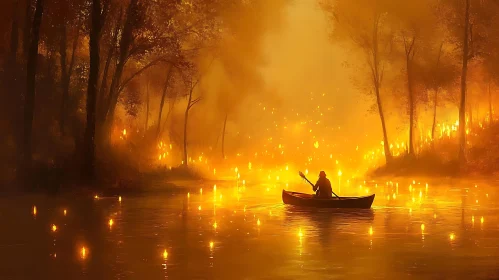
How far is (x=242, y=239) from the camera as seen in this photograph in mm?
22453

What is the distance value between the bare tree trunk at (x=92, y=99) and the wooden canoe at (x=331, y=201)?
446 inches

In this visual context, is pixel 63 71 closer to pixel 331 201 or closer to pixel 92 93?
pixel 92 93

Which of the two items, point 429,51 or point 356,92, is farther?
point 356,92

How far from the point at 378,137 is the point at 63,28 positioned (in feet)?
250

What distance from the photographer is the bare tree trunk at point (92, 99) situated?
41.6 m

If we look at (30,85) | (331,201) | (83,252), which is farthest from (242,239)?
(30,85)

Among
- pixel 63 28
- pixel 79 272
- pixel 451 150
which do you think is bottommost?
pixel 79 272

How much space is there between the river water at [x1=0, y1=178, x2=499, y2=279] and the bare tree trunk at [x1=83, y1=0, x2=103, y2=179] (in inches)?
115

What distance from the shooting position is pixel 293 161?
10344 cm

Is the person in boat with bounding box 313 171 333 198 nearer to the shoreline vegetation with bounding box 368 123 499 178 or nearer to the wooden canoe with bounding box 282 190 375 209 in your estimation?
the wooden canoe with bounding box 282 190 375 209

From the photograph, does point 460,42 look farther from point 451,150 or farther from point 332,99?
point 332,99

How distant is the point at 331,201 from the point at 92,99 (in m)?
14.9

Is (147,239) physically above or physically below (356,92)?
below

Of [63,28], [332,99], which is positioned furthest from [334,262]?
[332,99]
